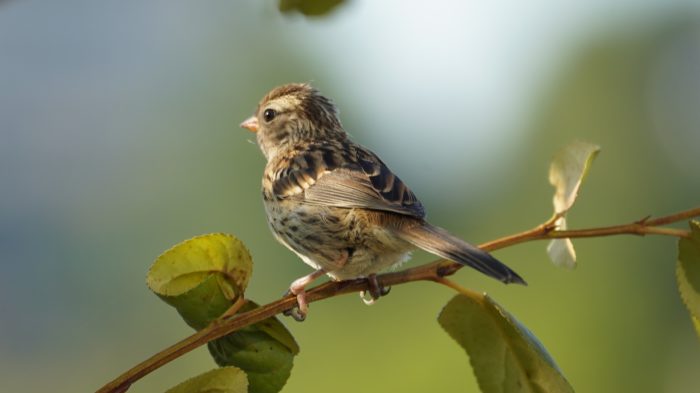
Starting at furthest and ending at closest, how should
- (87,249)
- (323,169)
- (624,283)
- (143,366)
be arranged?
(87,249) < (624,283) < (323,169) < (143,366)

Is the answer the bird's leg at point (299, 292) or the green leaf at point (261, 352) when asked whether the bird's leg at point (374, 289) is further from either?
the green leaf at point (261, 352)

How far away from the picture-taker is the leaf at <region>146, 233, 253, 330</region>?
2488 millimetres

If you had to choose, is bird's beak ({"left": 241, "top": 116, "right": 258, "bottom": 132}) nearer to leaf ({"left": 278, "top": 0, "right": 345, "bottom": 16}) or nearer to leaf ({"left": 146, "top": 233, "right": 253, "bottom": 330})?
leaf ({"left": 146, "top": 233, "right": 253, "bottom": 330})

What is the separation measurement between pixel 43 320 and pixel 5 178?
1142cm

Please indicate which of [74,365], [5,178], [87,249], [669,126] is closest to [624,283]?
[669,126]

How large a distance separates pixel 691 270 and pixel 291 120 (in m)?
2.99

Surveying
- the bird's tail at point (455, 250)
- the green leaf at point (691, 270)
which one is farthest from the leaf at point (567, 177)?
the green leaf at point (691, 270)

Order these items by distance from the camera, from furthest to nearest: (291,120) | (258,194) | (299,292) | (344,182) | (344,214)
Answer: (258,194) < (291,120) < (344,182) < (344,214) < (299,292)

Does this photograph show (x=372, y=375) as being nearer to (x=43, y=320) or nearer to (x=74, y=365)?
(x=74, y=365)

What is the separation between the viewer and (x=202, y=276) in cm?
256

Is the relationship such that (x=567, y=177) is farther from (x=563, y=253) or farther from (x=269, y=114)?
(x=269, y=114)

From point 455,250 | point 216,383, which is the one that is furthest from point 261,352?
point 455,250

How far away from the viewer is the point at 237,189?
126 ft

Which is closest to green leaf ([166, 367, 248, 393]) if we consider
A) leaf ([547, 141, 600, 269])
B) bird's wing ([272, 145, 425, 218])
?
leaf ([547, 141, 600, 269])
